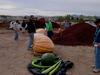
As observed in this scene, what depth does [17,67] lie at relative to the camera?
12.9m

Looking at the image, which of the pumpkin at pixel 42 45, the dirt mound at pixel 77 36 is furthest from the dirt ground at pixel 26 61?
the dirt mound at pixel 77 36

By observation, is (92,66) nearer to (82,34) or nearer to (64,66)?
(64,66)

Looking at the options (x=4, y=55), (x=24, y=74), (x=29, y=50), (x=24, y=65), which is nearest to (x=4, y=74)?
(x=24, y=74)

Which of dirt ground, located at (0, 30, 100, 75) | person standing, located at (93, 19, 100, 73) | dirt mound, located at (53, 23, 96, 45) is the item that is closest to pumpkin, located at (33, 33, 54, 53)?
dirt ground, located at (0, 30, 100, 75)

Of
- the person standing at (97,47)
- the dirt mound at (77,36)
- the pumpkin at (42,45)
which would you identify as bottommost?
the dirt mound at (77,36)

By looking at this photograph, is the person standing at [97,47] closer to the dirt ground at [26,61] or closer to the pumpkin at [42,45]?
the dirt ground at [26,61]

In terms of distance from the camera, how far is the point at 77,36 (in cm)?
2311

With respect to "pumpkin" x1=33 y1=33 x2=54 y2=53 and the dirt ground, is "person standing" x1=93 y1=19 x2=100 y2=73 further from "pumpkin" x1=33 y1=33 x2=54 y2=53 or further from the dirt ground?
"pumpkin" x1=33 y1=33 x2=54 y2=53

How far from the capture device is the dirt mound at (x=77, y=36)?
A: 864 inches

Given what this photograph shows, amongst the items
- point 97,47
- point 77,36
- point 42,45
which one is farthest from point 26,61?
point 77,36

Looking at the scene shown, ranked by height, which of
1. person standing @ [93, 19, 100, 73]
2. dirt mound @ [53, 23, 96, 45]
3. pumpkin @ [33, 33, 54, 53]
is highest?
person standing @ [93, 19, 100, 73]

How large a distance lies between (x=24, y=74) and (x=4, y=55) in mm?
4414

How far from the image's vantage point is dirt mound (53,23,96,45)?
21953 millimetres

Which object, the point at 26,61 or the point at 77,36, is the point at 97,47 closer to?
the point at 26,61
